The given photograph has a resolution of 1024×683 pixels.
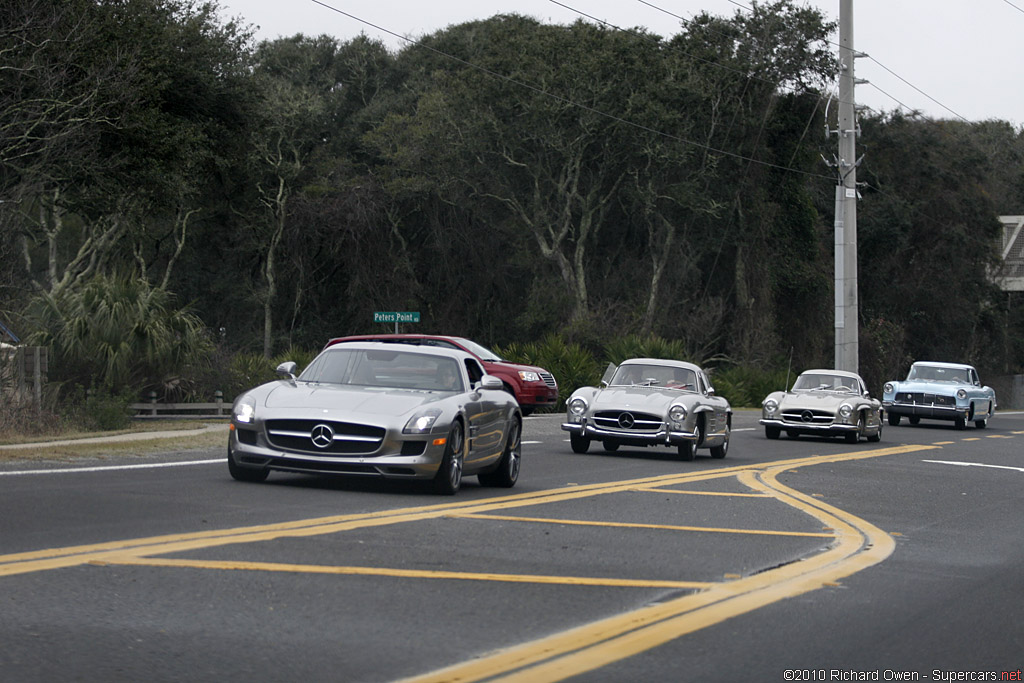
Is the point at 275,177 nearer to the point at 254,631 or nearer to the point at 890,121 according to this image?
the point at 890,121

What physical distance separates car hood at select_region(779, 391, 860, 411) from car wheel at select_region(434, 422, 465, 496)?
14403 millimetres

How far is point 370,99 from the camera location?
61000 millimetres

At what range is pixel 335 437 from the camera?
12.1 metres

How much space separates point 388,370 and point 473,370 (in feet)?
4.20

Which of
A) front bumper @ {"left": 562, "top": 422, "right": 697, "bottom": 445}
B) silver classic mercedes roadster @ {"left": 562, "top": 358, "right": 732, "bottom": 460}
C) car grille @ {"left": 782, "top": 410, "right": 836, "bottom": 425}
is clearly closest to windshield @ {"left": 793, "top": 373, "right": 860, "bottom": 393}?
car grille @ {"left": 782, "top": 410, "right": 836, "bottom": 425}

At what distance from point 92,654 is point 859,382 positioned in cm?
2342

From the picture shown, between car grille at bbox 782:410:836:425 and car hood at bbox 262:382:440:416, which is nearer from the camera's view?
car hood at bbox 262:382:440:416

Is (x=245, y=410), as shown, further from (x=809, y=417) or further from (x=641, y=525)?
(x=809, y=417)

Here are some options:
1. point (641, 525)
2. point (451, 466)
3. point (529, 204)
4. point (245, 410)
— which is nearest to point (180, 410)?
point (245, 410)

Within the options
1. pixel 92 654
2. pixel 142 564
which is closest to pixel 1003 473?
pixel 142 564

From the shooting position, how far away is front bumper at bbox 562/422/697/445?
19.1m

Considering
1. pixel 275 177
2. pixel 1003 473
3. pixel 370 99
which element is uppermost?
pixel 370 99

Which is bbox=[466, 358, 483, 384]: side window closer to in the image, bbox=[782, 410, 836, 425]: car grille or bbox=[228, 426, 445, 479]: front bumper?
bbox=[228, 426, 445, 479]: front bumper

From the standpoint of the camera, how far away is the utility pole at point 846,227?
40688 mm
